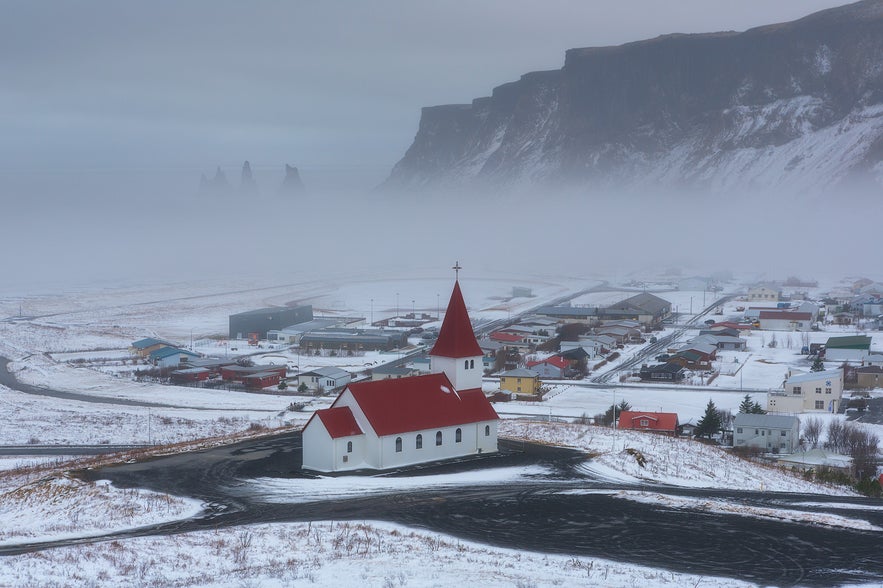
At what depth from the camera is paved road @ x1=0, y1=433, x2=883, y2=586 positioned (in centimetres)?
2011

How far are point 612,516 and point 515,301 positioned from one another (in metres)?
90.8

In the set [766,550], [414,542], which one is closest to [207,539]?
[414,542]

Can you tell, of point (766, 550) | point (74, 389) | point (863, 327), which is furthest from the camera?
point (863, 327)

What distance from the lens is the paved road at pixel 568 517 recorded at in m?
20.1

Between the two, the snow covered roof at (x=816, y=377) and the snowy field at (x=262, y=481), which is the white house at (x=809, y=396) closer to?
the snow covered roof at (x=816, y=377)

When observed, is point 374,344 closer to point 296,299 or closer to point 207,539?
Answer: point 296,299

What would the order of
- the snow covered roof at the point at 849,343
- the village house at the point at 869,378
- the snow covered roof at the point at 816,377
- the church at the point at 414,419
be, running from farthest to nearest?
the snow covered roof at the point at 849,343, the village house at the point at 869,378, the snow covered roof at the point at 816,377, the church at the point at 414,419

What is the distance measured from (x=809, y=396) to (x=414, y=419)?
96.2 ft

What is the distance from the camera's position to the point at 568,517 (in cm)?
2405

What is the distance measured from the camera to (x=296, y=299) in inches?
4776

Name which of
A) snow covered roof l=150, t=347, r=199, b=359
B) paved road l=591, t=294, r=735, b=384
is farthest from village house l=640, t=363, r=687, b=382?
snow covered roof l=150, t=347, r=199, b=359

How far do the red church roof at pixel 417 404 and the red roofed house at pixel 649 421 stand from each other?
1448 centimetres

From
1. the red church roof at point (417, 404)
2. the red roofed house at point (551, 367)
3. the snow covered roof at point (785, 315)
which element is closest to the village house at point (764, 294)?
the snow covered roof at point (785, 315)

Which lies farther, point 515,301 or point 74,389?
point 515,301
